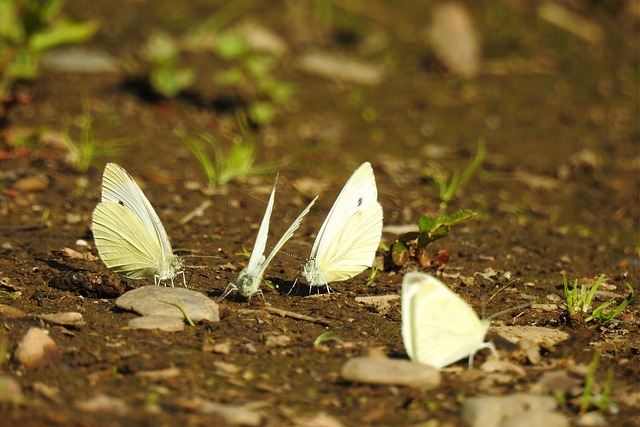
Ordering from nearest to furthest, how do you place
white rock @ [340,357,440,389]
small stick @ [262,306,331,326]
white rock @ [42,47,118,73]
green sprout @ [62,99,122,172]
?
1. white rock @ [340,357,440,389]
2. small stick @ [262,306,331,326]
3. green sprout @ [62,99,122,172]
4. white rock @ [42,47,118,73]

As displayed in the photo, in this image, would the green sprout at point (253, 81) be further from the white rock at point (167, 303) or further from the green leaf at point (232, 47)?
the white rock at point (167, 303)

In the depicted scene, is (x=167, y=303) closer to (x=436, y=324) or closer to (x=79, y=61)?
(x=436, y=324)

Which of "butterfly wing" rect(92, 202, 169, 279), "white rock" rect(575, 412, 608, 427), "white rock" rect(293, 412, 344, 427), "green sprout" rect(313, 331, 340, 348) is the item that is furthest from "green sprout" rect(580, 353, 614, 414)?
"butterfly wing" rect(92, 202, 169, 279)

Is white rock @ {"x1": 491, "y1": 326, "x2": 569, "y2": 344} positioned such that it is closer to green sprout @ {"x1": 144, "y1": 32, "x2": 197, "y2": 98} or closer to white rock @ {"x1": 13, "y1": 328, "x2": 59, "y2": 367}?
white rock @ {"x1": 13, "y1": 328, "x2": 59, "y2": 367}

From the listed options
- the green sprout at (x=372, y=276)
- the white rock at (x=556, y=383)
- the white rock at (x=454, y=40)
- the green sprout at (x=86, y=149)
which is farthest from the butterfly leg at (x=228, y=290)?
the white rock at (x=454, y=40)

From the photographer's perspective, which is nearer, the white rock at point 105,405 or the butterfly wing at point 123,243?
the white rock at point 105,405

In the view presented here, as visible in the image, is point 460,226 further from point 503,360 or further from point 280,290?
point 503,360

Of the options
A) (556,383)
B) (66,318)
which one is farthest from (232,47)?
(556,383)
